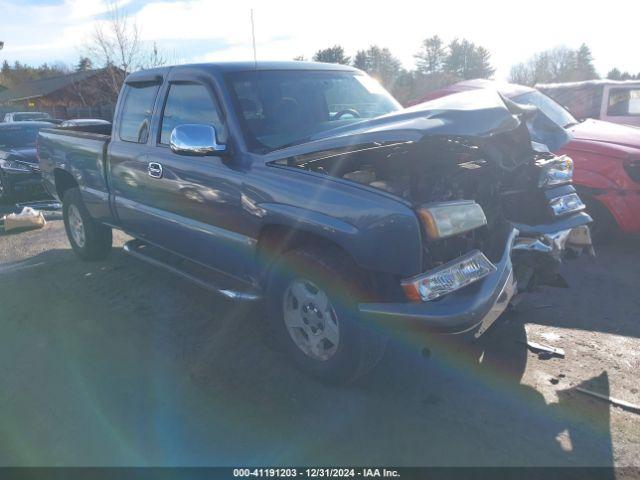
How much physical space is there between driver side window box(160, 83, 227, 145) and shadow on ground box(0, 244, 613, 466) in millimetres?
1616

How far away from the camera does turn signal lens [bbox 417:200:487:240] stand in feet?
9.46

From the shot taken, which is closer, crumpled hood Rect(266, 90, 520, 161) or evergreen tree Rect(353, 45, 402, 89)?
crumpled hood Rect(266, 90, 520, 161)

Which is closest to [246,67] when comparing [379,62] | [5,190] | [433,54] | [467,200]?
[467,200]

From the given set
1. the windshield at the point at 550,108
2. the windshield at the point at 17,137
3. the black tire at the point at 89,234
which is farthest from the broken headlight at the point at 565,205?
the windshield at the point at 17,137

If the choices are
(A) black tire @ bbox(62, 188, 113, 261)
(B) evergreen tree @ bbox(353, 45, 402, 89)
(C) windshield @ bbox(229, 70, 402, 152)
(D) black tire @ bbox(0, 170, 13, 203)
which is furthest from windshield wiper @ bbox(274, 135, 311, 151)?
(B) evergreen tree @ bbox(353, 45, 402, 89)

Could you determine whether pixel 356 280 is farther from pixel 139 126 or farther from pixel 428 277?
pixel 139 126

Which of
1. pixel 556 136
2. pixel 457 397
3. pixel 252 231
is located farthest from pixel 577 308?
pixel 252 231

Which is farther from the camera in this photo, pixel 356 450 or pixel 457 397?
pixel 457 397

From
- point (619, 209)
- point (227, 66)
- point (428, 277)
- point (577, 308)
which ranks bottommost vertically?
point (577, 308)

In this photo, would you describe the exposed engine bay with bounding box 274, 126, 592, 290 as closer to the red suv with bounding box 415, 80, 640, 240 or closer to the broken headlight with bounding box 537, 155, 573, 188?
the broken headlight with bounding box 537, 155, 573, 188

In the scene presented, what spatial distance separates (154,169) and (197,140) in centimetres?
107

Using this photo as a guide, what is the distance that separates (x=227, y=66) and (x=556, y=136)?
277 centimetres

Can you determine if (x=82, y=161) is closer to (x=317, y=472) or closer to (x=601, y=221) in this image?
(x=317, y=472)

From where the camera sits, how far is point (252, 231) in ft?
12.2
